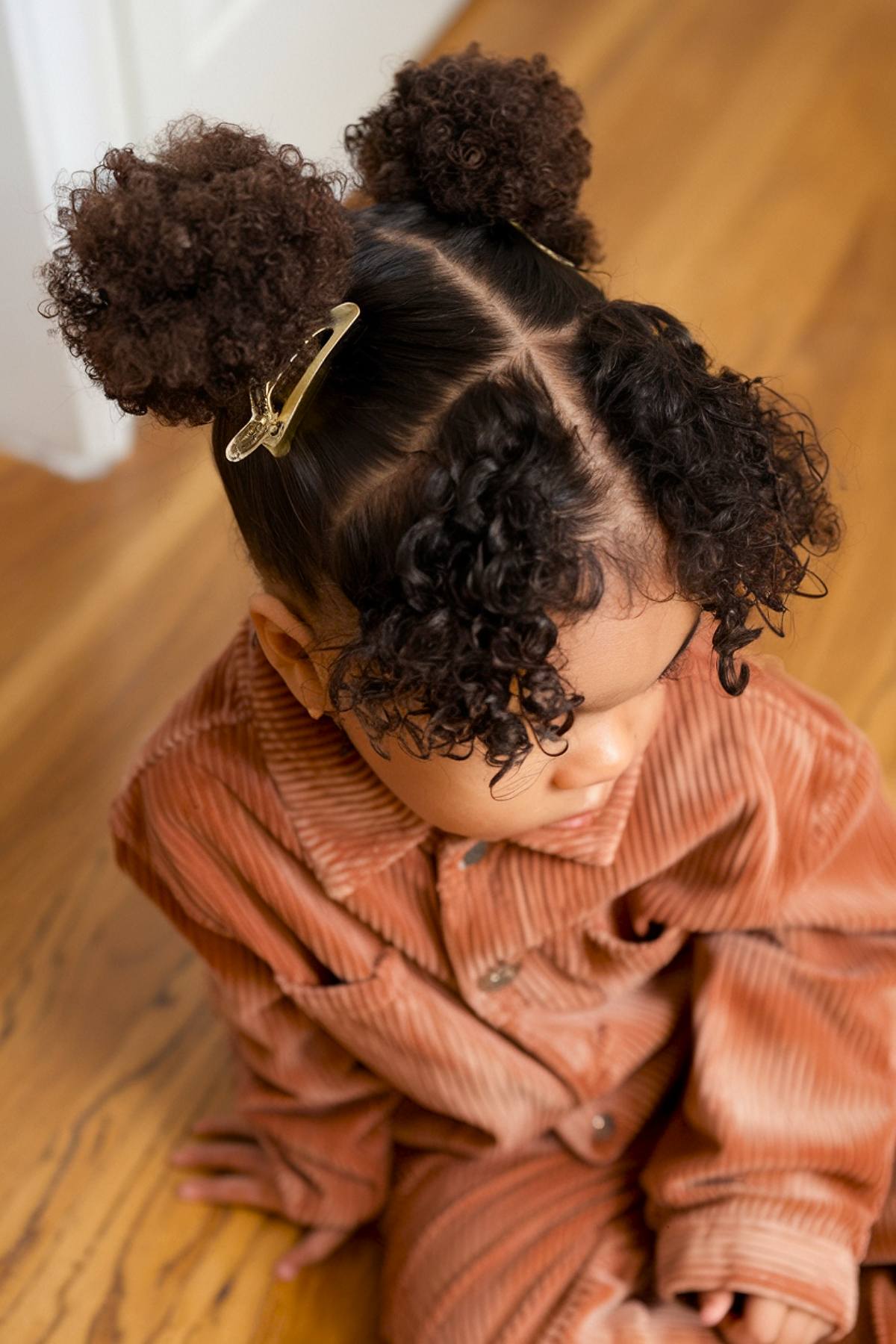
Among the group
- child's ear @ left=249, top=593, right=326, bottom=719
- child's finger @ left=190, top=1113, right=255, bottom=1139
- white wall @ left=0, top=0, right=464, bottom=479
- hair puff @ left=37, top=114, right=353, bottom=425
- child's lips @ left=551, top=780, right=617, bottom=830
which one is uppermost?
white wall @ left=0, top=0, right=464, bottom=479

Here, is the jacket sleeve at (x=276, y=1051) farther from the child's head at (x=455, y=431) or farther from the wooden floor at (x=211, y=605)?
the child's head at (x=455, y=431)

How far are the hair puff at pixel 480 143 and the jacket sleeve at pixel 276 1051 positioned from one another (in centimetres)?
38

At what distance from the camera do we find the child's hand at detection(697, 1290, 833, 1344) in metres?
0.84

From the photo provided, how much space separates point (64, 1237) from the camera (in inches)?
39.7

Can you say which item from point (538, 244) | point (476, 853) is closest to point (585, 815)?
point (476, 853)

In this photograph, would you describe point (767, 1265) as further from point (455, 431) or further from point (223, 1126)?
point (455, 431)

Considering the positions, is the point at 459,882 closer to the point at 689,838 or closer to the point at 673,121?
the point at 689,838

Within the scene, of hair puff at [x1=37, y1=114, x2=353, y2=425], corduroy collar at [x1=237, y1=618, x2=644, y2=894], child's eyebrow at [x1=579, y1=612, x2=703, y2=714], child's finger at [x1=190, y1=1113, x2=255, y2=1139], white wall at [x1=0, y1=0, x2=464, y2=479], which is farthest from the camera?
white wall at [x1=0, y1=0, x2=464, y2=479]

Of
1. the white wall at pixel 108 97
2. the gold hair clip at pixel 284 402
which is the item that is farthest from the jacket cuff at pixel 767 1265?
the white wall at pixel 108 97

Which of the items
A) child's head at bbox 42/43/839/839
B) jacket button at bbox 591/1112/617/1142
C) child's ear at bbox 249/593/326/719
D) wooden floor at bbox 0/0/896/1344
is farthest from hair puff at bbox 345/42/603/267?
jacket button at bbox 591/1112/617/1142

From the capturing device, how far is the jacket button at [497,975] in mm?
860

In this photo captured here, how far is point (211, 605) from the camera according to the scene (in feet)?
4.46

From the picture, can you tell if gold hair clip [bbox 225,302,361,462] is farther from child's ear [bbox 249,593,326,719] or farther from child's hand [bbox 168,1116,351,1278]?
child's hand [bbox 168,1116,351,1278]

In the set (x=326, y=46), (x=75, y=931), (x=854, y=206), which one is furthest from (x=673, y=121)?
(x=75, y=931)
